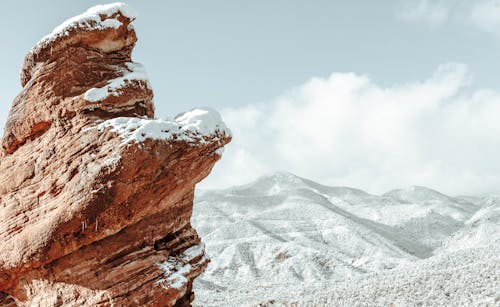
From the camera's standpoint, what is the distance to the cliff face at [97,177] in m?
11.0

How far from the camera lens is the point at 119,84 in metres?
12.7

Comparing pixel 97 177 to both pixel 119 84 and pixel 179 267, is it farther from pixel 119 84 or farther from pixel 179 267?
pixel 179 267

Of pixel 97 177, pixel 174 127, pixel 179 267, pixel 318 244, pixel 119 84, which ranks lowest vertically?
pixel 179 267

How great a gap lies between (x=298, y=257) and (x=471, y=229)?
2385 centimetres

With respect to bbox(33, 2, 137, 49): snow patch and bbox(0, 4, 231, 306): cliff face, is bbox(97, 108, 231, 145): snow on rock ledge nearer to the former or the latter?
bbox(0, 4, 231, 306): cliff face

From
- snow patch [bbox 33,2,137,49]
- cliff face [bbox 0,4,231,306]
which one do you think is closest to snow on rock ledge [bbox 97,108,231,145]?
cliff face [bbox 0,4,231,306]

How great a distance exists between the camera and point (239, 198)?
80.1 metres

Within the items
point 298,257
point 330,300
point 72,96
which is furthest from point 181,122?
point 298,257

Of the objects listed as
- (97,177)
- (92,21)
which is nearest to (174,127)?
(97,177)

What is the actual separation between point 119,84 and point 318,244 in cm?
4096

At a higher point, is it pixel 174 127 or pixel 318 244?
pixel 318 244

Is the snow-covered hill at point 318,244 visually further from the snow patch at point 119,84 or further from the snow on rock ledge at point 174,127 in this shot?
the snow patch at point 119,84

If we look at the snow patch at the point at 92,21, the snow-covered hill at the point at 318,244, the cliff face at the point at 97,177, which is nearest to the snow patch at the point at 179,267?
the cliff face at the point at 97,177

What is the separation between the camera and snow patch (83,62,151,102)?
40.2 ft
